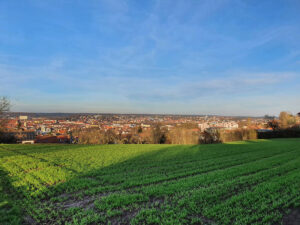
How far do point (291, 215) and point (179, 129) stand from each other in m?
39.3

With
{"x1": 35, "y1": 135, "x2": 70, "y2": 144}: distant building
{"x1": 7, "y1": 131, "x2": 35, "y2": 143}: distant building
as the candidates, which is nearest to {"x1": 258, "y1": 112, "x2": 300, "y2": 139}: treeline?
{"x1": 35, "y1": 135, "x2": 70, "y2": 144}: distant building

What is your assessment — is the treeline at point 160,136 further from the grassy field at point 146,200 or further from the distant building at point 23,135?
the grassy field at point 146,200

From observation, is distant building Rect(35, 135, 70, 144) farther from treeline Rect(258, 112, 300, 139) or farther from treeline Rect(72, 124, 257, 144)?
treeline Rect(258, 112, 300, 139)

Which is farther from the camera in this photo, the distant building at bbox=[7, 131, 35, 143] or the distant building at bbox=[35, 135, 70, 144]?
the distant building at bbox=[35, 135, 70, 144]

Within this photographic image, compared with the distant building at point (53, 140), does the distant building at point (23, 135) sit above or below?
above

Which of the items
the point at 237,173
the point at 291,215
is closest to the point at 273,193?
the point at 291,215

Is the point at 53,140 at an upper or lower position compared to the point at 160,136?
lower

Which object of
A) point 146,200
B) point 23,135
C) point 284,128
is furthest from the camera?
point 284,128

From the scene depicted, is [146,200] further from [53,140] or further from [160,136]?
[160,136]

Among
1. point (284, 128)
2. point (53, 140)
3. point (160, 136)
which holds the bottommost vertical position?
point (53, 140)

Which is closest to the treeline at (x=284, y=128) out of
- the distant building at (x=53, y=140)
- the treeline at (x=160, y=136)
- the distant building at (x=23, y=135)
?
the treeline at (x=160, y=136)

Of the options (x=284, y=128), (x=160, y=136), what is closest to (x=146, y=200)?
(x=160, y=136)

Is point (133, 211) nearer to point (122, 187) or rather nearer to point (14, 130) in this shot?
point (122, 187)

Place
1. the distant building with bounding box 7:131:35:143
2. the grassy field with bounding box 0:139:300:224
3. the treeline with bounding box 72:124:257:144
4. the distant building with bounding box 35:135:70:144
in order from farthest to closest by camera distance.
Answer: the treeline with bounding box 72:124:257:144 → the distant building with bounding box 35:135:70:144 → the distant building with bounding box 7:131:35:143 → the grassy field with bounding box 0:139:300:224
